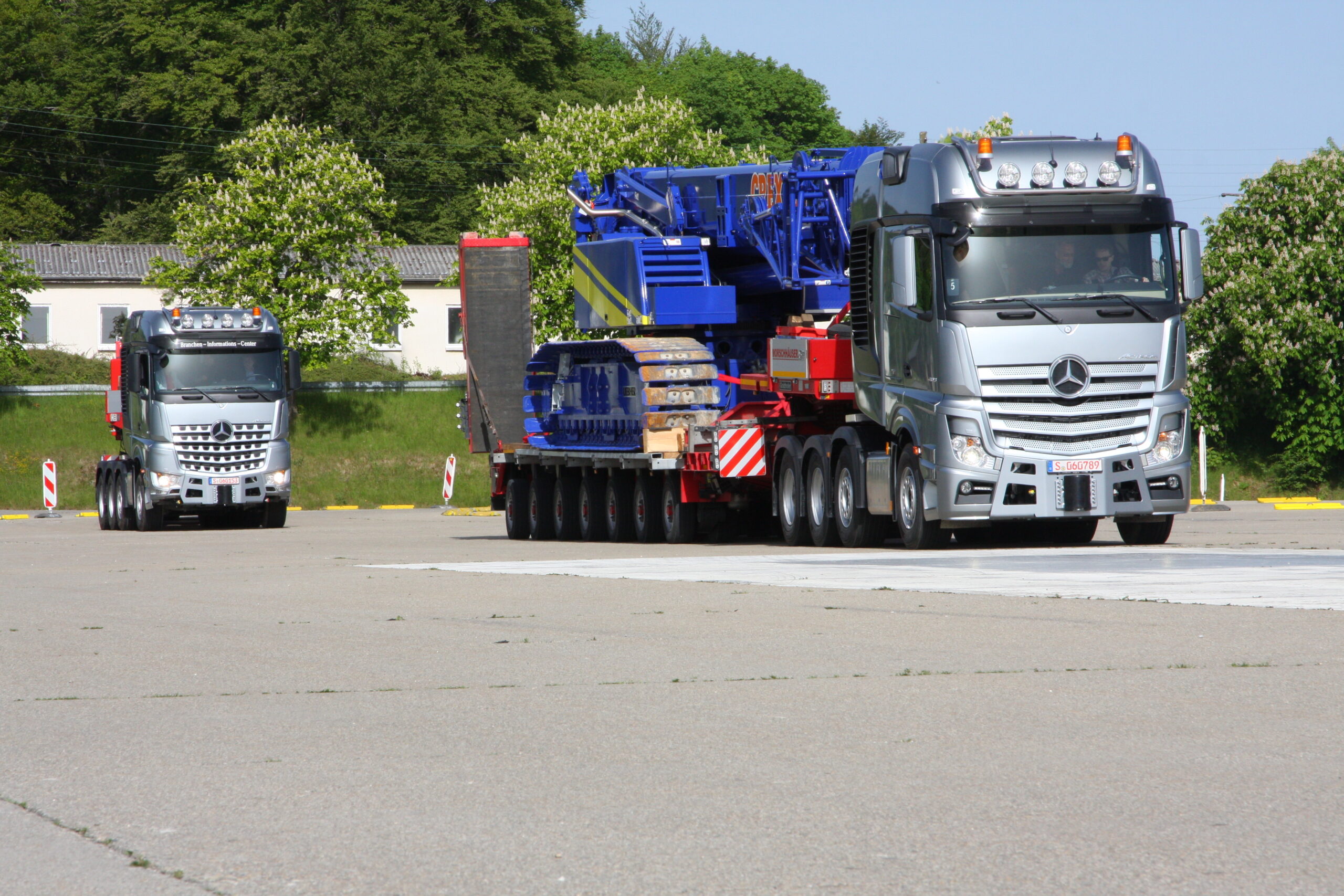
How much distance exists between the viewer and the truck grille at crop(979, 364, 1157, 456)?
17297mm

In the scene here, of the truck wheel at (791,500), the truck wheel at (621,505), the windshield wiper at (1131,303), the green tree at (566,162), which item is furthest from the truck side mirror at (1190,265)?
the green tree at (566,162)

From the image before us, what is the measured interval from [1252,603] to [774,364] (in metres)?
10.0

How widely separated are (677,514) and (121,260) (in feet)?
157

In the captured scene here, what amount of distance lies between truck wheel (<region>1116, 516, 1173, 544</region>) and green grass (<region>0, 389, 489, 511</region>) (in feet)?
89.0

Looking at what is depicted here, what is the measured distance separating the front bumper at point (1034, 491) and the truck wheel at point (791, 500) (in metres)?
3.14

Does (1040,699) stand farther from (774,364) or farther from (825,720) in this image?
(774,364)

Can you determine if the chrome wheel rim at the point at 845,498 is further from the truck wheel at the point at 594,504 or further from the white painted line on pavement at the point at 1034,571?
the truck wheel at the point at 594,504

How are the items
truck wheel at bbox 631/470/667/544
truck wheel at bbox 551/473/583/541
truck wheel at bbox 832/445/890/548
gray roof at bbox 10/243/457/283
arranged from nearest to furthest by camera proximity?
truck wheel at bbox 832/445/890/548
truck wheel at bbox 631/470/667/544
truck wheel at bbox 551/473/583/541
gray roof at bbox 10/243/457/283

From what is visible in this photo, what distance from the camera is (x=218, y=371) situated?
105ft

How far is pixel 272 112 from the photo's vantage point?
6606 cm

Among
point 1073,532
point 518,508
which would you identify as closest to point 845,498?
point 1073,532

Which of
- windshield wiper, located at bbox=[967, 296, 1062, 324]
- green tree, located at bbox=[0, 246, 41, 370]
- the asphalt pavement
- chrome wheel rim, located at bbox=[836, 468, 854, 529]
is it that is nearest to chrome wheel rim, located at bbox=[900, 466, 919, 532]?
chrome wheel rim, located at bbox=[836, 468, 854, 529]

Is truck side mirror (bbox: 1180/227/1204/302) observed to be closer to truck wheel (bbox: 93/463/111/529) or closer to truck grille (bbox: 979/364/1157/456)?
truck grille (bbox: 979/364/1157/456)

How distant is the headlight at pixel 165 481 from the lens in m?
31.9
